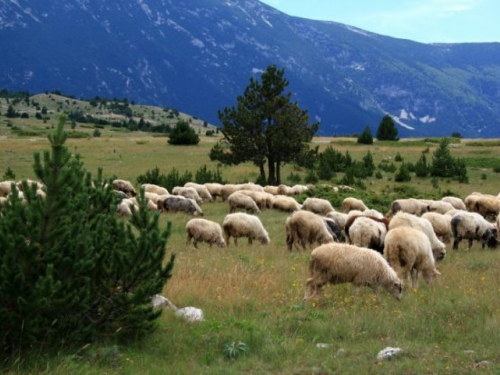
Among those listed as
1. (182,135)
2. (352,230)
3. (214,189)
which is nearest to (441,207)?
(352,230)

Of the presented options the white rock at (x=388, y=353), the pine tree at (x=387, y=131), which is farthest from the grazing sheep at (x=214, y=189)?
the pine tree at (x=387, y=131)

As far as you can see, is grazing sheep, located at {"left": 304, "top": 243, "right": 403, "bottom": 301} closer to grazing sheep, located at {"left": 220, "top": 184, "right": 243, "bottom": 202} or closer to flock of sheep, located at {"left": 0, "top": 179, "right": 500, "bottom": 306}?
flock of sheep, located at {"left": 0, "top": 179, "right": 500, "bottom": 306}

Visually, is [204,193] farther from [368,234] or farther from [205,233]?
[368,234]

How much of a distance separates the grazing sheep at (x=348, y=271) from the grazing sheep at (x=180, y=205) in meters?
12.5

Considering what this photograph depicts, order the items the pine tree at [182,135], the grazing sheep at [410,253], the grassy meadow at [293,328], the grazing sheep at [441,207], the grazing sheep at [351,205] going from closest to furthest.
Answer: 1. the grassy meadow at [293,328]
2. the grazing sheep at [410,253]
3. the grazing sheep at [441,207]
4. the grazing sheep at [351,205]
5. the pine tree at [182,135]

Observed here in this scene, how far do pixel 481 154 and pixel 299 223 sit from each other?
37.4 metres

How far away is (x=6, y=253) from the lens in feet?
20.1

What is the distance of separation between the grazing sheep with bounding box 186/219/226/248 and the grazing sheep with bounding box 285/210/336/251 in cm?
189

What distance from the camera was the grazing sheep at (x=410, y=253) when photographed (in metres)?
10.9

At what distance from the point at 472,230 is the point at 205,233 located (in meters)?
7.26

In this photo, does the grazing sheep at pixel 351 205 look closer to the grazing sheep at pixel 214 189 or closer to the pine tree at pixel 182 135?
the grazing sheep at pixel 214 189

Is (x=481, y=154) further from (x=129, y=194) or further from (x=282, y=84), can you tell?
(x=129, y=194)

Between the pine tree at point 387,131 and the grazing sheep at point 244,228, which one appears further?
the pine tree at point 387,131

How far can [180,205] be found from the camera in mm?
22047
